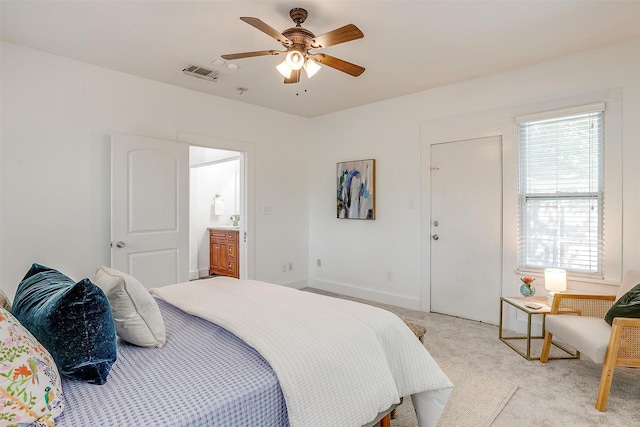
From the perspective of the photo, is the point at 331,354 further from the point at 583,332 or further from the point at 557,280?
the point at 557,280

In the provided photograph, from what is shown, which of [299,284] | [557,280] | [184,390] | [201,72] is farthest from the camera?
[299,284]

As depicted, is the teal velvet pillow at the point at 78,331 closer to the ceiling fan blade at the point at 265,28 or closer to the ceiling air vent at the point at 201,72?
the ceiling fan blade at the point at 265,28

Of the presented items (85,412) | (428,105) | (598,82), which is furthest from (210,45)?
(598,82)

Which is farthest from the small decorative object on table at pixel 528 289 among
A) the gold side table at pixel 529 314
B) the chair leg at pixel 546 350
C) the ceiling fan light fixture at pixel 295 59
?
the ceiling fan light fixture at pixel 295 59

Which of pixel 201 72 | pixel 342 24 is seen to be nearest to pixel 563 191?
pixel 342 24

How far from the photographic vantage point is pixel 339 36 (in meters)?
2.15

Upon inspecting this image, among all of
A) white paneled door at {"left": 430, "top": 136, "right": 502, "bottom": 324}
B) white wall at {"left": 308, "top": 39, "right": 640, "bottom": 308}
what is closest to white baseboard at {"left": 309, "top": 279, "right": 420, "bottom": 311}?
white wall at {"left": 308, "top": 39, "right": 640, "bottom": 308}

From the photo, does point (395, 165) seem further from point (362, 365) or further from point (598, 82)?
point (362, 365)

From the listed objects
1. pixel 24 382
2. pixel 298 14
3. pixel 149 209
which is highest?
pixel 298 14

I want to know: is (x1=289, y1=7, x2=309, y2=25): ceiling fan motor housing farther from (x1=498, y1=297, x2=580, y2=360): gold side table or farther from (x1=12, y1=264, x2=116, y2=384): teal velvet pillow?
(x1=498, y1=297, x2=580, y2=360): gold side table

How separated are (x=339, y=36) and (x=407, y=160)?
7.68 feet

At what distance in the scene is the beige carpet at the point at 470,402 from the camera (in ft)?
6.51

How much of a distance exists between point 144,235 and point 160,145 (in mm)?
935

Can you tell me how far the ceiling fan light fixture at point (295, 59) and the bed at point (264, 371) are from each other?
60.4 inches
